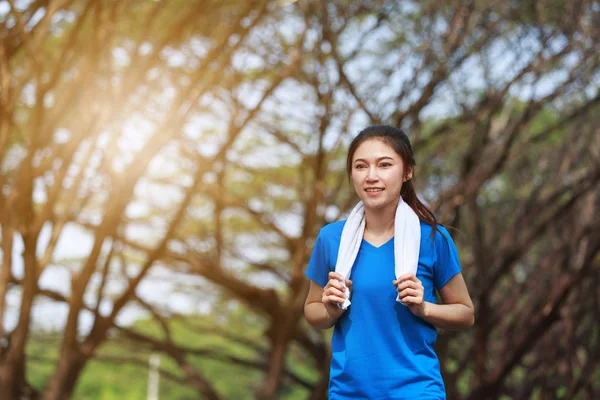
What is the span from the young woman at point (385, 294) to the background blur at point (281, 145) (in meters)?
3.02

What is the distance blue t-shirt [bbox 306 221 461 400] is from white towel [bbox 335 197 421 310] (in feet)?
0.11

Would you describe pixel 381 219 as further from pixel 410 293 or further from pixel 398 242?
pixel 410 293

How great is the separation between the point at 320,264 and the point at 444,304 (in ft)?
0.90

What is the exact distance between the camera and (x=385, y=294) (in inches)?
62.7

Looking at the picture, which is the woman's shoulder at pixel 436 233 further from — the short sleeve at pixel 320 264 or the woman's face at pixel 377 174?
the short sleeve at pixel 320 264

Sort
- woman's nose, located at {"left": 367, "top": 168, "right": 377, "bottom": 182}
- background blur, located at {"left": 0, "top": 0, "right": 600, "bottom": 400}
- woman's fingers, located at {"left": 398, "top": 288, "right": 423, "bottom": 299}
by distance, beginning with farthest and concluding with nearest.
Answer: background blur, located at {"left": 0, "top": 0, "right": 600, "bottom": 400} → woman's nose, located at {"left": 367, "top": 168, "right": 377, "bottom": 182} → woman's fingers, located at {"left": 398, "top": 288, "right": 423, "bottom": 299}

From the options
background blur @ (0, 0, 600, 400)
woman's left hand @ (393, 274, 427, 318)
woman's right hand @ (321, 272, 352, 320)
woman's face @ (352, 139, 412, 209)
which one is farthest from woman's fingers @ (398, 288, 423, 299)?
background blur @ (0, 0, 600, 400)

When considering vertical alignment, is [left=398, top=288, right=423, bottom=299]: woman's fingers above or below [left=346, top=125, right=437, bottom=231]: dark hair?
below

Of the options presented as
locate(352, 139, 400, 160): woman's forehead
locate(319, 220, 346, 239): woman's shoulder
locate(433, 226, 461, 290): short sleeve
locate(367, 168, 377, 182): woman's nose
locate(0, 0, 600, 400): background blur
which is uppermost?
locate(0, 0, 600, 400): background blur

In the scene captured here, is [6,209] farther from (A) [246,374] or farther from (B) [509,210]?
(A) [246,374]

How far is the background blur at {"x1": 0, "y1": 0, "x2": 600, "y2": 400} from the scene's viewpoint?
4.71m

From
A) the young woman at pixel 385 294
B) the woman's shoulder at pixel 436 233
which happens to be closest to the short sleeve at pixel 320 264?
the young woman at pixel 385 294

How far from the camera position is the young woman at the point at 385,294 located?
61.8 inches

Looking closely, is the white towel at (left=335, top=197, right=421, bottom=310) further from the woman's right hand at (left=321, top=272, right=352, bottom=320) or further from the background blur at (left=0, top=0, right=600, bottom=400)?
the background blur at (left=0, top=0, right=600, bottom=400)
